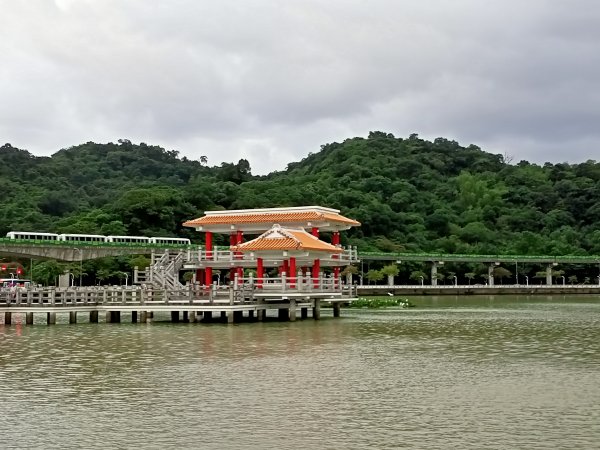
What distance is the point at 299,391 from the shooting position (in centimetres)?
1669

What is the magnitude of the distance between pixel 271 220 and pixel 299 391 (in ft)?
82.8

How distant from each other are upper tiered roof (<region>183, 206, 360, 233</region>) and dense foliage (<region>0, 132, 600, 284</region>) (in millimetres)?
28110

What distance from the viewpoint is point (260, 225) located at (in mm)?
42031

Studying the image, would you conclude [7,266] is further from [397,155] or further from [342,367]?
[397,155]

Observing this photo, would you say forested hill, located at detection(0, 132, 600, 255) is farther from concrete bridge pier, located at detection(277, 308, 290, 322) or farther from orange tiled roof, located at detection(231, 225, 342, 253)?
orange tiled roof, located at detection(231, 225, 342, 253)

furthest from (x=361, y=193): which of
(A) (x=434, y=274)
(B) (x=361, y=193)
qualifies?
(A) (x=434, y=274)

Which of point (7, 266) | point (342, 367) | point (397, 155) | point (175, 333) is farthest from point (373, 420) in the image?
point (397, 155)

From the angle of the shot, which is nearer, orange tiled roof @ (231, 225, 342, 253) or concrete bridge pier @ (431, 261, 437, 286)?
orange tiled roof @ (231, 225, 342, 253)

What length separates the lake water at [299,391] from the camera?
499 inches

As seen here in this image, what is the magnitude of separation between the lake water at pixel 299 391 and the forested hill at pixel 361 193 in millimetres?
45984

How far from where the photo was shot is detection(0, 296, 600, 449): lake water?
1266 cm

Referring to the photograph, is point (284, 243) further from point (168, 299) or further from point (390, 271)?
point (390, 271)

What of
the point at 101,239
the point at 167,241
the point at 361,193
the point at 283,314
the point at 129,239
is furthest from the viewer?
the point at 361,193

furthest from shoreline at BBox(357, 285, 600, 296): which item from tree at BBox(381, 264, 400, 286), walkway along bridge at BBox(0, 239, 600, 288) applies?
walkway along bridge at BBox(0, 239, 600, 288)
